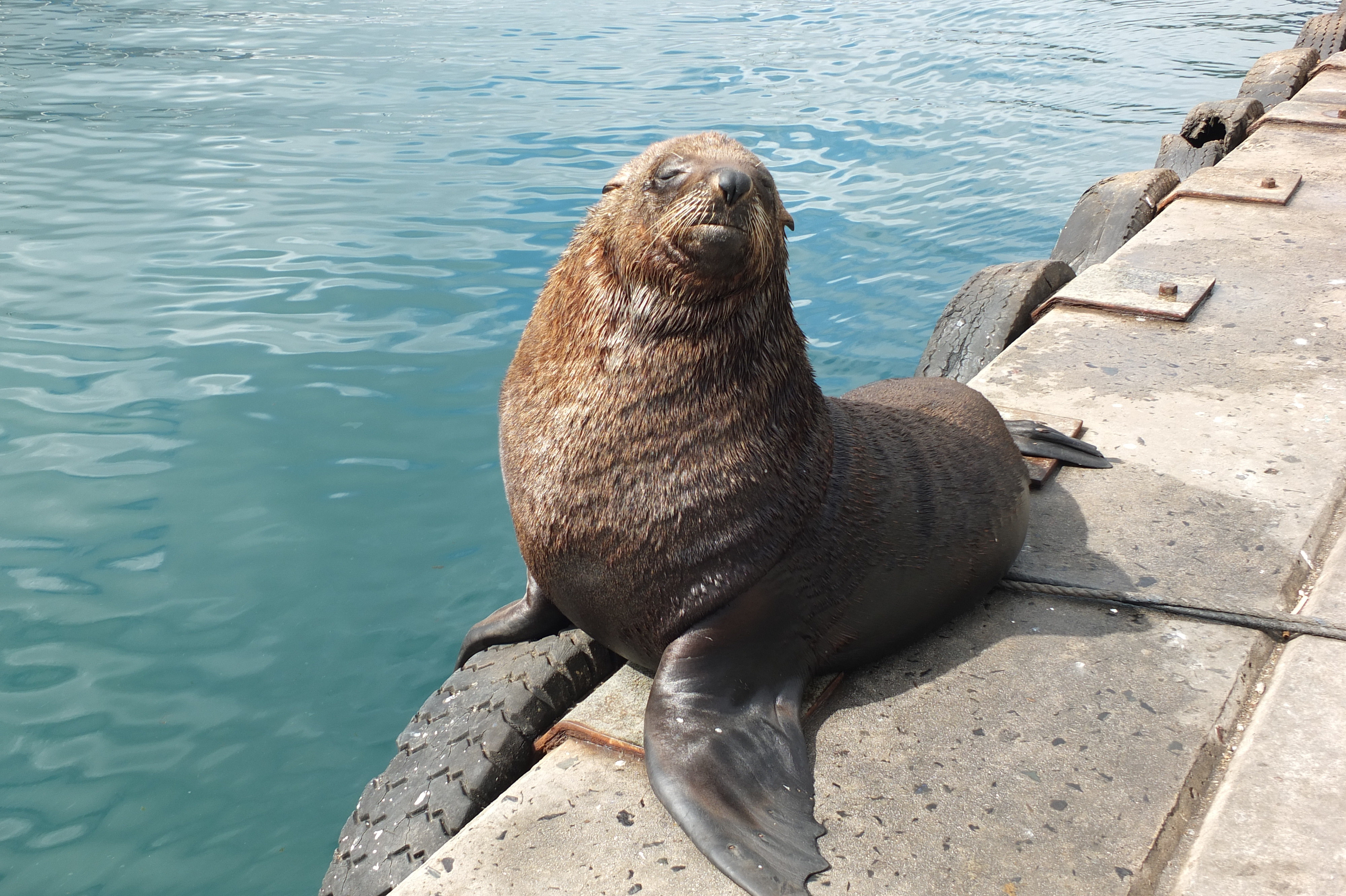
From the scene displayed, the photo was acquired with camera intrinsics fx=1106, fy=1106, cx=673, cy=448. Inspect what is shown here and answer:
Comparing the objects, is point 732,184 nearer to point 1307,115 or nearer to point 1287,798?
point 1287,798

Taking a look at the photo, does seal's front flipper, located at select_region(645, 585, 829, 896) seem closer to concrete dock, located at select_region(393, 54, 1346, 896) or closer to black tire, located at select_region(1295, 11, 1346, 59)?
concrete dock, located at select_region(393, 54, 1346, 896)

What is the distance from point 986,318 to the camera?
5523 millimetres

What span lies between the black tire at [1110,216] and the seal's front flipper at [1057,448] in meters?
3.36

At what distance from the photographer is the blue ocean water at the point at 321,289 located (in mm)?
4324

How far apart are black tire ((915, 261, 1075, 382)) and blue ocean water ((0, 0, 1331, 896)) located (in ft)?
8.17

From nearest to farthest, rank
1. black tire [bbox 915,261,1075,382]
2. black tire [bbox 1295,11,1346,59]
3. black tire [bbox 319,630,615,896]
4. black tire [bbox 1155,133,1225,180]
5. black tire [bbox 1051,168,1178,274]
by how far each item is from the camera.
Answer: black tire [bbox 319,630,615,896] → black tire [bbox 915,261,1075,382] → black tire [bbox 1051,168,1178,274] → black tire [bbox 1155,133,1225,180] → black tire [bbox 1295,11,1346,59]

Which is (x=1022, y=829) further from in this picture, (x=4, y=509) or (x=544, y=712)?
(x=4, y=509)

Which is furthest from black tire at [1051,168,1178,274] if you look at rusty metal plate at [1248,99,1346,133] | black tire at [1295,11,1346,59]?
black tire at [1295,11,1346,59]

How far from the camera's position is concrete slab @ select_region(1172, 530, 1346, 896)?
2154 millimetres

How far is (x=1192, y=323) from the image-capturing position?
15.9 ft

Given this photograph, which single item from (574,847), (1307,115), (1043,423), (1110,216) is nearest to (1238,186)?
(1110,216)

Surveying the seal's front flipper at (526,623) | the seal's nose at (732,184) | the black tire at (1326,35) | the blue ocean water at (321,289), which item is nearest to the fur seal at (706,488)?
the seal's nose at (732,184)

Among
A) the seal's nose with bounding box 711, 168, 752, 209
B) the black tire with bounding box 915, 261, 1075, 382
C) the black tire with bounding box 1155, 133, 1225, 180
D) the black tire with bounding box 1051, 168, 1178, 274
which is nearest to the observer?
the seal's nose with bounding box 711, 168, 752, 209

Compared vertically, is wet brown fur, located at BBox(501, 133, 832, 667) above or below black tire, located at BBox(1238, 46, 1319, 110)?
above
